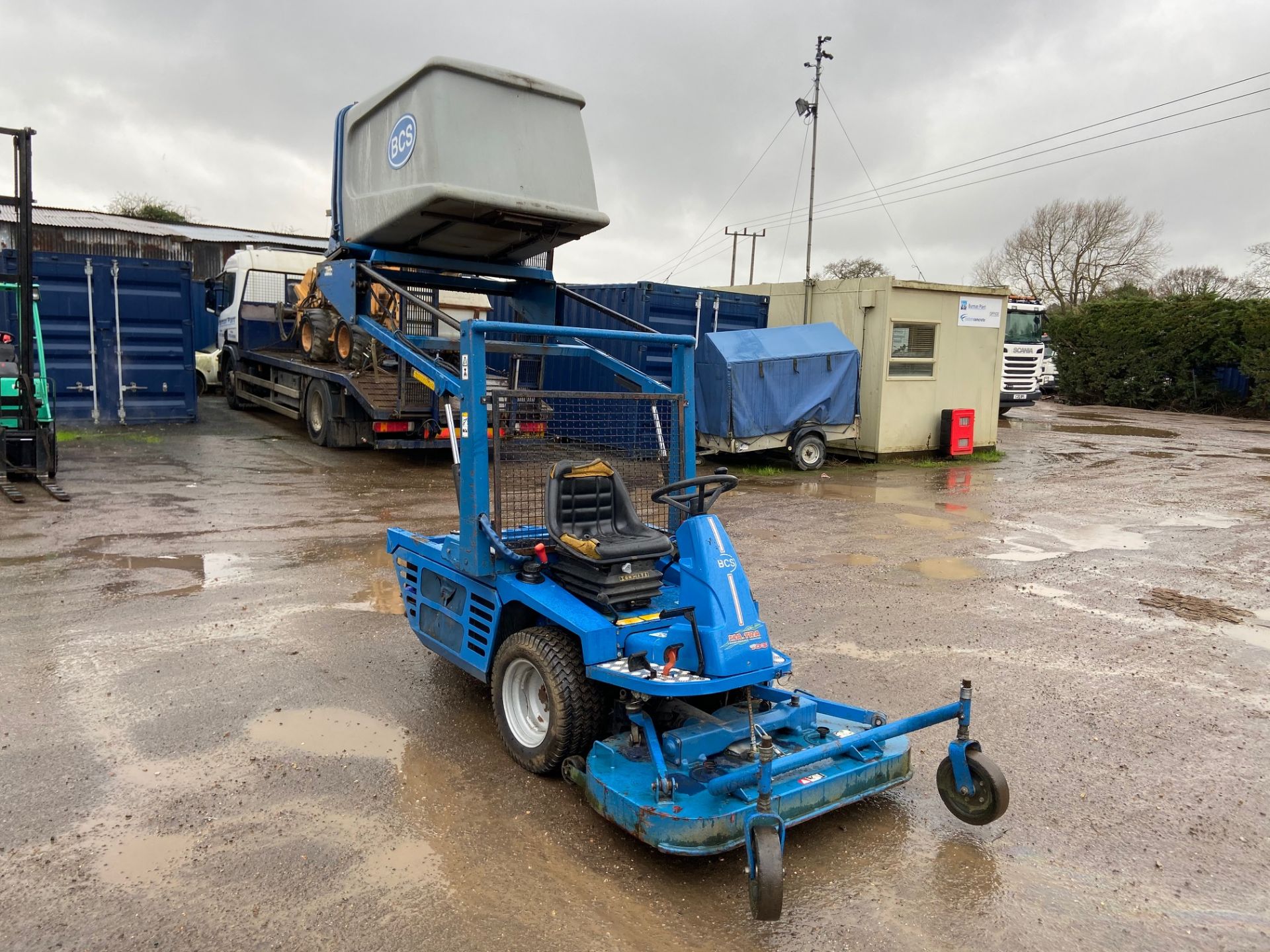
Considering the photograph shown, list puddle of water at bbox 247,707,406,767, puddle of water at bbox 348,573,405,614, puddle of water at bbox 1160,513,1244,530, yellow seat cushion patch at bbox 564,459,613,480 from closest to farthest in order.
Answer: puddle of water at bbox 247,707,406,767 → yellow seat cushion patch at bbox 564,459,613,480 → puddle of water at bbox 348,573,405,614 → puddle of water at bbox 1160,513,1244,530

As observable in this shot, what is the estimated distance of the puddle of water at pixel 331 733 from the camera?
401cm

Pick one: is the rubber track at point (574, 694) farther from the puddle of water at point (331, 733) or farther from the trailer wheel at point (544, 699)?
the puddle of water at point (331, 733)

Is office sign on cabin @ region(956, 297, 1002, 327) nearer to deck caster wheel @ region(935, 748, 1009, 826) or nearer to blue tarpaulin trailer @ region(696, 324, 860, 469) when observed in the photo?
blue tarpaulin trailer @ region(696, 324, 860, 469)

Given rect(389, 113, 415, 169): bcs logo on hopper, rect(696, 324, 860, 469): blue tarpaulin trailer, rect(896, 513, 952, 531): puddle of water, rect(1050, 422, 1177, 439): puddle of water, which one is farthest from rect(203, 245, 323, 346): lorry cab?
rect(1050, 422, 1177, 439): puddle of water

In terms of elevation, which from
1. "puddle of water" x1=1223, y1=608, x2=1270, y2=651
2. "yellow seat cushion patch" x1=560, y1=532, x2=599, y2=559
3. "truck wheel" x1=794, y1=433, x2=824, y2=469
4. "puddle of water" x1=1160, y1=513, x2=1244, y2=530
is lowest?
"puddle of water" x1=1223, y1=608, x2=1270, y2=651

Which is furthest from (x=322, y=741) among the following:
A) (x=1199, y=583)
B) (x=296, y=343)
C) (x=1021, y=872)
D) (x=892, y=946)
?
(x=296, y=343)

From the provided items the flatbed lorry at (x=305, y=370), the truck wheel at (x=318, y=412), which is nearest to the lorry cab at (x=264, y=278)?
the flatbed lorry at (x=305, y=370)

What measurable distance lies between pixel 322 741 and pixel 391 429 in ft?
25.3

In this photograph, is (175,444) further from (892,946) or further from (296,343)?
(892,946)

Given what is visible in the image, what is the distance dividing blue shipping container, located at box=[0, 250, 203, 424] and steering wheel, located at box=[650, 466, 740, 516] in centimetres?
1205

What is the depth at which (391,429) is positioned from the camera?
37.3 ft

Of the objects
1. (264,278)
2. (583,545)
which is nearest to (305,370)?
(264,278)

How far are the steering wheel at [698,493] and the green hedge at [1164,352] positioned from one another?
25.8m

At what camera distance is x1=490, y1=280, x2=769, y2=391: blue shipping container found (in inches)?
520
